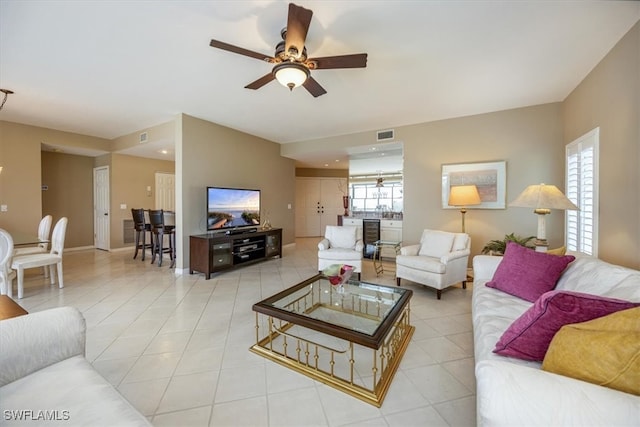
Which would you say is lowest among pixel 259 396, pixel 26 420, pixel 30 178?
pixel 259 396

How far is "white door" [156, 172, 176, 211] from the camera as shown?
679 cm

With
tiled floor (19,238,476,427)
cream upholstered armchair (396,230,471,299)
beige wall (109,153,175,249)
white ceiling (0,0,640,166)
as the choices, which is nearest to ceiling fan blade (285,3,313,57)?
white ceiling (0,0,640,166)

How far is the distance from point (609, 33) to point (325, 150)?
4253mm

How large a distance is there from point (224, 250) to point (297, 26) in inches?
136

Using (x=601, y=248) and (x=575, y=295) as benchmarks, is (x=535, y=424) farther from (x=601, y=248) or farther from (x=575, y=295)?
(x=601, y=248)

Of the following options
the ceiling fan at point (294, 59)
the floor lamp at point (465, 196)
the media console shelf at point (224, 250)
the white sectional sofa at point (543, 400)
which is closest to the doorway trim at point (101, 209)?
the media console shelf at point (224, 250)

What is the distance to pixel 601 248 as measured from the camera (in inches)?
98.6

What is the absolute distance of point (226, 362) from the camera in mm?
1908

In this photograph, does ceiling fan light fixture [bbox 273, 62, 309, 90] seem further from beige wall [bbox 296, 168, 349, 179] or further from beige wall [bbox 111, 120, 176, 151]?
beige wall [bbox 296, 168, 349, 179]

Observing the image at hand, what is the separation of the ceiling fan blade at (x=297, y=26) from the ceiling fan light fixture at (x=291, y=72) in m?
0.10

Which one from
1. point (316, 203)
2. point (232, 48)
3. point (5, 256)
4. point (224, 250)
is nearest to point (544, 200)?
point (232, 48)

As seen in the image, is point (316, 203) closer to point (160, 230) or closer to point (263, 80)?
point (160, 230)

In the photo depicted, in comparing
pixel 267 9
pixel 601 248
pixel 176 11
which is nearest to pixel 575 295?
pixel 601 248

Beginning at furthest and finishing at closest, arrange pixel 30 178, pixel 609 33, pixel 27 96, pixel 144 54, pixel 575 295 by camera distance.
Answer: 1. pixel 30 178
2. pixel 27 96
3. pixel 144 54
4. pixel 609 33
5. pixel 575 295
